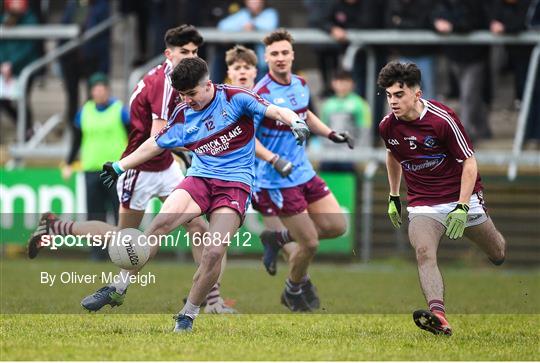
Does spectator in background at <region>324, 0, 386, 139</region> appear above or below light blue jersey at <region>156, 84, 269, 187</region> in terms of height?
below

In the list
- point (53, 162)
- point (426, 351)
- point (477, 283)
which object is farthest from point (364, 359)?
point (53, 162)

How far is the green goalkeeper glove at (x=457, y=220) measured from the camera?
9.88 m

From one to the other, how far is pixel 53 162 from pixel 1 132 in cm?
152

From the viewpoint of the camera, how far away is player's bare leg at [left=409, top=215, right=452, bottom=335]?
374 inches

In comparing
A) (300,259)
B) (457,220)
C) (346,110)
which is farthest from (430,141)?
(346,110)

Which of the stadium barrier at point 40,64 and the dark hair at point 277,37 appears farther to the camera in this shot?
the stadium barrier at point 40,64

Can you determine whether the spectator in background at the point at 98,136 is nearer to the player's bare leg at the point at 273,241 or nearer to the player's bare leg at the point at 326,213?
the player's bare leg at the point at 273,241

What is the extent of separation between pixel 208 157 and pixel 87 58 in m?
9.97

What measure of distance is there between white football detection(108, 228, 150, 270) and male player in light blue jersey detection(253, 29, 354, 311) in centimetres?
224

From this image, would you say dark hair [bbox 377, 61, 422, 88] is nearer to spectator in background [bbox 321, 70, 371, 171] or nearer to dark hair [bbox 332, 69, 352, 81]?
spectator in background [bbox 321, 70, 371, 171]

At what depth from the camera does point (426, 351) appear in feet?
28.9

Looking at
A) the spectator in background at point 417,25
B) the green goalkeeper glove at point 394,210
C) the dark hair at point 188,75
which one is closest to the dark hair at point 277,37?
the green goalkeeper glove at point 394,210

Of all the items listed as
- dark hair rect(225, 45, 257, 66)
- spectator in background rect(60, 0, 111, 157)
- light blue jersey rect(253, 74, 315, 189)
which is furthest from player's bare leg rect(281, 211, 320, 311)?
spectator in background rect(60, 0, 111, 157)

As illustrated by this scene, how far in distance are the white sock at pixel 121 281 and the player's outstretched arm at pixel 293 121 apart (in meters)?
2.06
